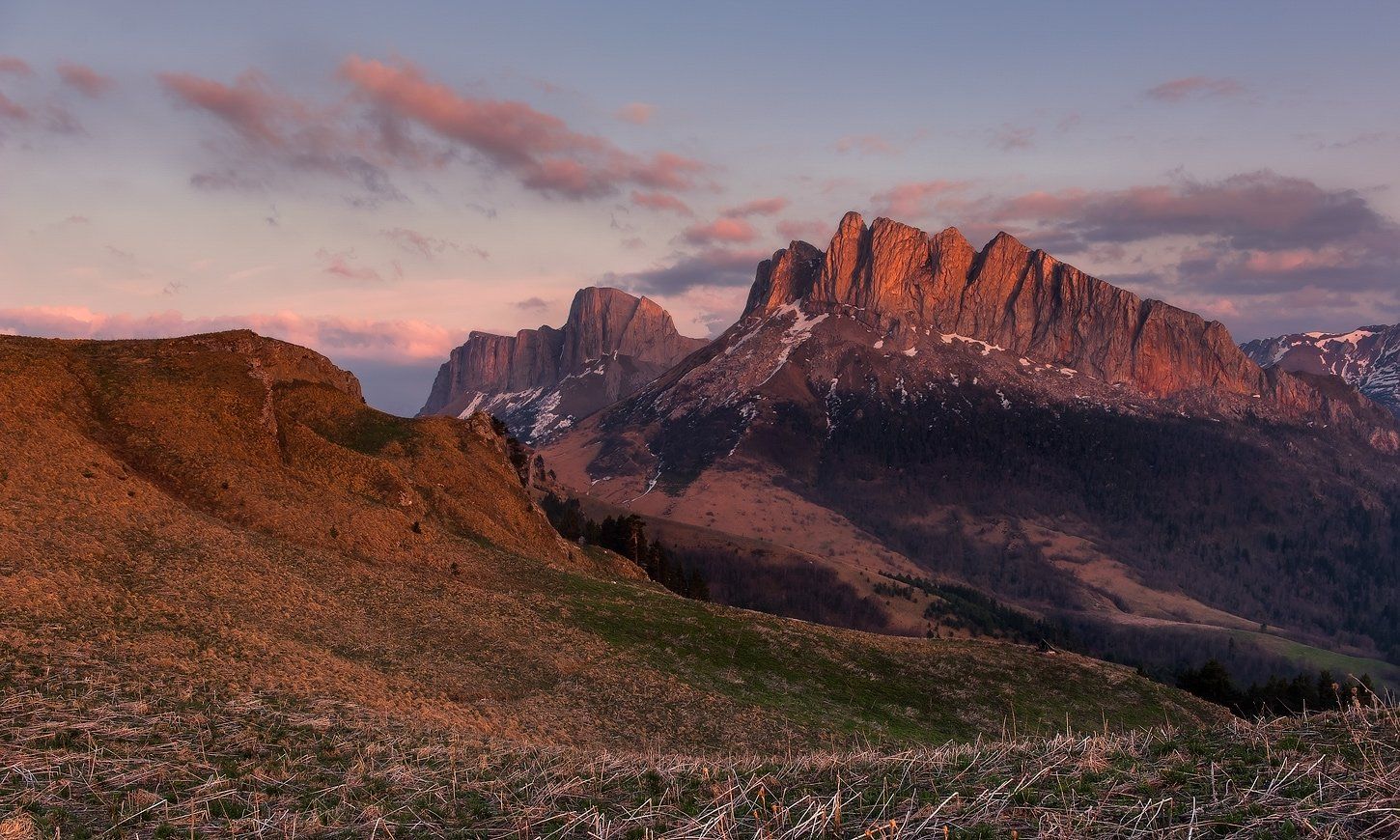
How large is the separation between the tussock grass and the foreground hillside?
6259mm

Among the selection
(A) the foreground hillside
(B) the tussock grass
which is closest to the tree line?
(A) the foreground hillside

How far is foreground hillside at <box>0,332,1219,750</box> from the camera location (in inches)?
1148

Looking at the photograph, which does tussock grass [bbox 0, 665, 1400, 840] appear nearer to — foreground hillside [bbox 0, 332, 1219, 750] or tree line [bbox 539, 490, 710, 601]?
foreground hillside [bbox 0, 332, 1219, 750]

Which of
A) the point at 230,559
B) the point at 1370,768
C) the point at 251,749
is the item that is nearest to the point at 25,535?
the point at 230,559

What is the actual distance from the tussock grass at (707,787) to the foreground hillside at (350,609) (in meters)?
6.26

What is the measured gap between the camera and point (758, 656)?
50.6 meters

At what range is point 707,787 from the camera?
12383 millimetres

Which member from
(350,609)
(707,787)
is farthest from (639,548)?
(707,787)

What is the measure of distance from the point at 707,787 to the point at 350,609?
34620 mm

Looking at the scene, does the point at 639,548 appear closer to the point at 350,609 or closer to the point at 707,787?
the point at 350,609

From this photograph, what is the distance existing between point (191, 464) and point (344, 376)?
4632 centimetres

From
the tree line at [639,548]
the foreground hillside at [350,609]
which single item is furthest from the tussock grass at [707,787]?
the tree line at [639,548]

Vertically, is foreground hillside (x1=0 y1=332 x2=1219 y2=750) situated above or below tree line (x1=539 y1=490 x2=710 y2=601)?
above

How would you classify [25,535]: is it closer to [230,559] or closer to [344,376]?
[230,559]
